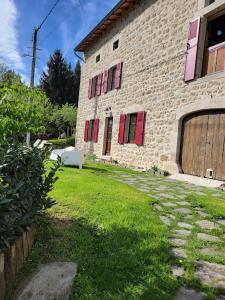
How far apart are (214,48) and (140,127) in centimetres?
372

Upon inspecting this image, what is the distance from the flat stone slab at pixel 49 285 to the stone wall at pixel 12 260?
113 mm

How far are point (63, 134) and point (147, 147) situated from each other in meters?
20.6

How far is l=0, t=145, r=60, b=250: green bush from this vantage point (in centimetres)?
223

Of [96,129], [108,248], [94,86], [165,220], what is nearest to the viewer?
[108,248]

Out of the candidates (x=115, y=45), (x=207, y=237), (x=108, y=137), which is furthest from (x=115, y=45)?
(x=207, y=237)

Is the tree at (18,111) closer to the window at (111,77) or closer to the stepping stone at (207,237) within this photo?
the stepping stone at (207,237)

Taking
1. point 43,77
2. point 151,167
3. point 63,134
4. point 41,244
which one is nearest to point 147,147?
point 151,167

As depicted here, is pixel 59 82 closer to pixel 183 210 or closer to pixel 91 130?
pixel 91 130

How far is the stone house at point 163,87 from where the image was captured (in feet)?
28.3

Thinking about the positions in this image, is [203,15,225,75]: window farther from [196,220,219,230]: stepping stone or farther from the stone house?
[196,220,219,230]: stepping stone

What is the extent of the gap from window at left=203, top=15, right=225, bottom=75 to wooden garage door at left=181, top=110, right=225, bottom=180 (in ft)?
4.00

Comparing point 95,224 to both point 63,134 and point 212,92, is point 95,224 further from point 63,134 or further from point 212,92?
point 63,134

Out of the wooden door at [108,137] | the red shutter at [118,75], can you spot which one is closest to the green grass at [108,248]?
the red shutter at [118,75]

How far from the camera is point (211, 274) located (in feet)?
9.29
